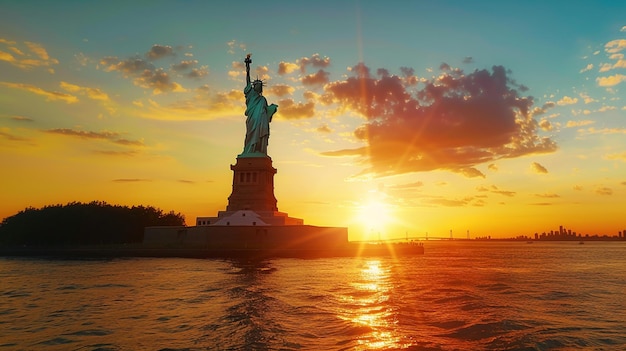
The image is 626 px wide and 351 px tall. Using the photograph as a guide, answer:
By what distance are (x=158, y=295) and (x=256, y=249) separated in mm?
37917

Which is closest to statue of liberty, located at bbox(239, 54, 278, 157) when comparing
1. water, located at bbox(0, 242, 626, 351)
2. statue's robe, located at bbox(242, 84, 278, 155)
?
statue's robe, located at bbox(242, 84, 278, 155)

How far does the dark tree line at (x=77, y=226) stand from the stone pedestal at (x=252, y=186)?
3172 cm

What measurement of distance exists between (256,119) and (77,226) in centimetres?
4229

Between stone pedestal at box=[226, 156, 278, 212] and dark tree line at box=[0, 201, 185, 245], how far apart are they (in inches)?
1249

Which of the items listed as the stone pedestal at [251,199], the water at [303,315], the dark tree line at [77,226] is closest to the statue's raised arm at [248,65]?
the stone pedestal at [251,199]

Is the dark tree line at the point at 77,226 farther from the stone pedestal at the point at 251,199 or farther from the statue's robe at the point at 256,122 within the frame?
the statue's robe at the point at 256,122

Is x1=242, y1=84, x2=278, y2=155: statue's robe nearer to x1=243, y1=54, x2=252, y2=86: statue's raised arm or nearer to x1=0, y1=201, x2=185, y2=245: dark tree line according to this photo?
x1=243, y1=54, x2=252, y2=86: statue's raised arm

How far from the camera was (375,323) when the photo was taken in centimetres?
1834

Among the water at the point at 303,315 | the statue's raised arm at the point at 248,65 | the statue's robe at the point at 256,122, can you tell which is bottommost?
the water at the point at 303,315

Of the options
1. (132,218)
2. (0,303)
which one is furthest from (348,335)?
(132,218)

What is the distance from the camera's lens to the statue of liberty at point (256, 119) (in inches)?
2948

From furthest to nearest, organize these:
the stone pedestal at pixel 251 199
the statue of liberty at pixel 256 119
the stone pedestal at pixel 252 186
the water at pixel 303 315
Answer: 1. the statue of liberty at pixel 256 119
2. the stone pedestal at pixel 252 186
3. the stone pedestal at pixel 251 199
4. the water at pixel 303 315

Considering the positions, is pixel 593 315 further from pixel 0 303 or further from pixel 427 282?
pixel 0 303

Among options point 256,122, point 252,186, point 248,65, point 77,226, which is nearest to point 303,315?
point 252,186
